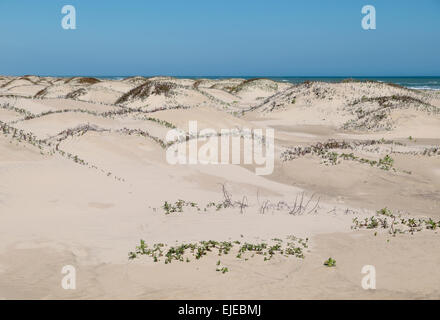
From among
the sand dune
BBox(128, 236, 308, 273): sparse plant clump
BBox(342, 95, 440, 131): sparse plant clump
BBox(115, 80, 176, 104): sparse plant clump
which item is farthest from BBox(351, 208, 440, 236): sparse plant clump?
BBox(115, 80, 176, 104): sparse plant clump

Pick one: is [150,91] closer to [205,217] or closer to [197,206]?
[197,206]

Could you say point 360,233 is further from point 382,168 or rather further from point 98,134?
point 98,134

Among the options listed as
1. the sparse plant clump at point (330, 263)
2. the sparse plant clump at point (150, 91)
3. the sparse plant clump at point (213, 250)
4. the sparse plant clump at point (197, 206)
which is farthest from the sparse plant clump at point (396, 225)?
the sparse plant clump at point (150, 91)

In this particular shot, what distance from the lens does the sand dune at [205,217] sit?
5.63m

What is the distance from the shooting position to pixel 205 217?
915cm

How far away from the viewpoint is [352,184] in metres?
14.2

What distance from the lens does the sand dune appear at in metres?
5.63

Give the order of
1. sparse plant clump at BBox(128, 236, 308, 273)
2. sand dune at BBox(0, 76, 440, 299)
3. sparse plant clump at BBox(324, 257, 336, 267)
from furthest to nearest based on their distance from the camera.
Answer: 1. sparse plant clump at BBox(128, 236, 308, 273)
2. sparse plant clump at BBox(324, 257, 336, 267)
3. sand dune at BBox(0, 76, 440, 299)

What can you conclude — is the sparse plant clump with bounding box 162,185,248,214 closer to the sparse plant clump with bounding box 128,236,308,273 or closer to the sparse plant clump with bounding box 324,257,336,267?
the sparse plant clump with bounding box 128,236,308,273

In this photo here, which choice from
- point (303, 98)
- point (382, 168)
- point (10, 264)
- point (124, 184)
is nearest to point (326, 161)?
point (382, 168)

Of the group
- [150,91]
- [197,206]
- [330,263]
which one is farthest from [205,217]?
[150,91]

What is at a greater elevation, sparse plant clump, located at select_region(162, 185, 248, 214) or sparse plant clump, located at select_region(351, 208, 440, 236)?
sparse plant clump, located at select_region(351, 208, 440, 236)

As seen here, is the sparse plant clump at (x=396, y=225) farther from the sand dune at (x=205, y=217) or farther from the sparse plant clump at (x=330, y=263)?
the sparse plant clump at (x=330, y=263)

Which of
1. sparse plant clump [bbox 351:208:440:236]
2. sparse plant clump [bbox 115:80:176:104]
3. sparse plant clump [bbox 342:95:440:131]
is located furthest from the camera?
sparse plant clump [bbox 115:80:176:104]
